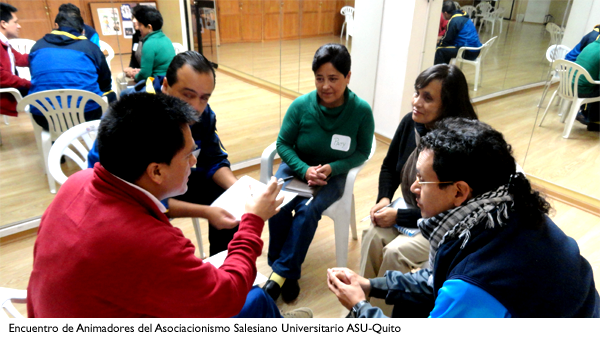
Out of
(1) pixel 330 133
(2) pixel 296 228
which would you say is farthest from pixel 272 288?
(1) pixel 330 133

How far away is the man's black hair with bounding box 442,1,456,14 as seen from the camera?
10.7 feet

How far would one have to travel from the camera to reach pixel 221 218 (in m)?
1.48

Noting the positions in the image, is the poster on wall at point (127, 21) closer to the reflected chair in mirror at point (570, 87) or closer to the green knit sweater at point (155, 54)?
the green knit sweater at point (155, 54)

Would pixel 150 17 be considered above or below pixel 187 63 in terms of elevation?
above

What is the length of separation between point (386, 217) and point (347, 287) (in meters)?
0.60

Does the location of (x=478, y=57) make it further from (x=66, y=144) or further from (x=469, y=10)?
(x=66, y=144)

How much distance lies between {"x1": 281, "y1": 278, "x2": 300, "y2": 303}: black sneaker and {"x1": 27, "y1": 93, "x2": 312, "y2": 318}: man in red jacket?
3.30 ft

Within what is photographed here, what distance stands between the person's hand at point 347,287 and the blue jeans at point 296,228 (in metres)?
0.64

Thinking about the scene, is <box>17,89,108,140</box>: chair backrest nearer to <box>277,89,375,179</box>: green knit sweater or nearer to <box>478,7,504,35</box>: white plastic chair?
<box>277,89,375,179</box>: green knit sweater

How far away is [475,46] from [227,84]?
2238 mm

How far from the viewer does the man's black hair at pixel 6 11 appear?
6.67 feet

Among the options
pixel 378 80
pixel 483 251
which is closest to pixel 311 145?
pixel 483 251

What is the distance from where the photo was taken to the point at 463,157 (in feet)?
3.24

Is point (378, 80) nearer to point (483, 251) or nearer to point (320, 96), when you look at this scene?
point (320, 96)
